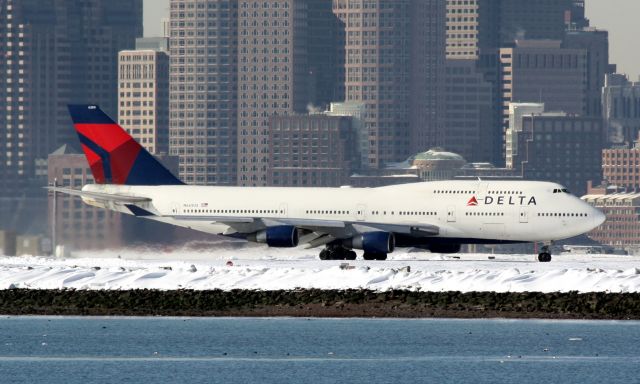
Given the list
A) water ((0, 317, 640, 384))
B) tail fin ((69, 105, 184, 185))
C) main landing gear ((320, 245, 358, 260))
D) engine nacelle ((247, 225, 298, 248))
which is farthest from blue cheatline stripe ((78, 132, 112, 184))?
water ((0, 317, 640, 384))

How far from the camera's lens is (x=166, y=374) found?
1893 inches

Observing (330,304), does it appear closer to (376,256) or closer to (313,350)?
(313,350)

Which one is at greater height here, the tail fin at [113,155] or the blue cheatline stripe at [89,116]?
the blue cheatline stripe at [89,116]

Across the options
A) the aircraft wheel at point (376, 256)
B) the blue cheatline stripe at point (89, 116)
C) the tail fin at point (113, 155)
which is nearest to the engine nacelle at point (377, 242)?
the aircraft wheel at point (376, 256)

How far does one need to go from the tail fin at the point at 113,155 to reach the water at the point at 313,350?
3082cm

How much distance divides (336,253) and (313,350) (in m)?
32.3

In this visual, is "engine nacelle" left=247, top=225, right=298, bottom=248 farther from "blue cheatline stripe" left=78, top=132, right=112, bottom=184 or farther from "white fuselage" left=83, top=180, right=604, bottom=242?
"blue cheatline stripe" left=78, top=132, right=112, bottom=184

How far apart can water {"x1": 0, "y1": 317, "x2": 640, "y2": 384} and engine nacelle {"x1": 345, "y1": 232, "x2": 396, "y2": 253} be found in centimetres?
2184

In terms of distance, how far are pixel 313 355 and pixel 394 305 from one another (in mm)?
10950

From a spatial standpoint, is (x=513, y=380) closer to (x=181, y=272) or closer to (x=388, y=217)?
(x=181, y=272)

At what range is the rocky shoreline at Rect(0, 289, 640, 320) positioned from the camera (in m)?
61.1

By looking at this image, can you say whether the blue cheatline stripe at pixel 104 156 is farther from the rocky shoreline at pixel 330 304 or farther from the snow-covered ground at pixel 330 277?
the rocky shoreline at pixel 330 304

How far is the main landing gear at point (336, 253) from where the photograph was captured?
8494cm

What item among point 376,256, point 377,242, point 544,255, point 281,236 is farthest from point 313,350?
point 544,255
